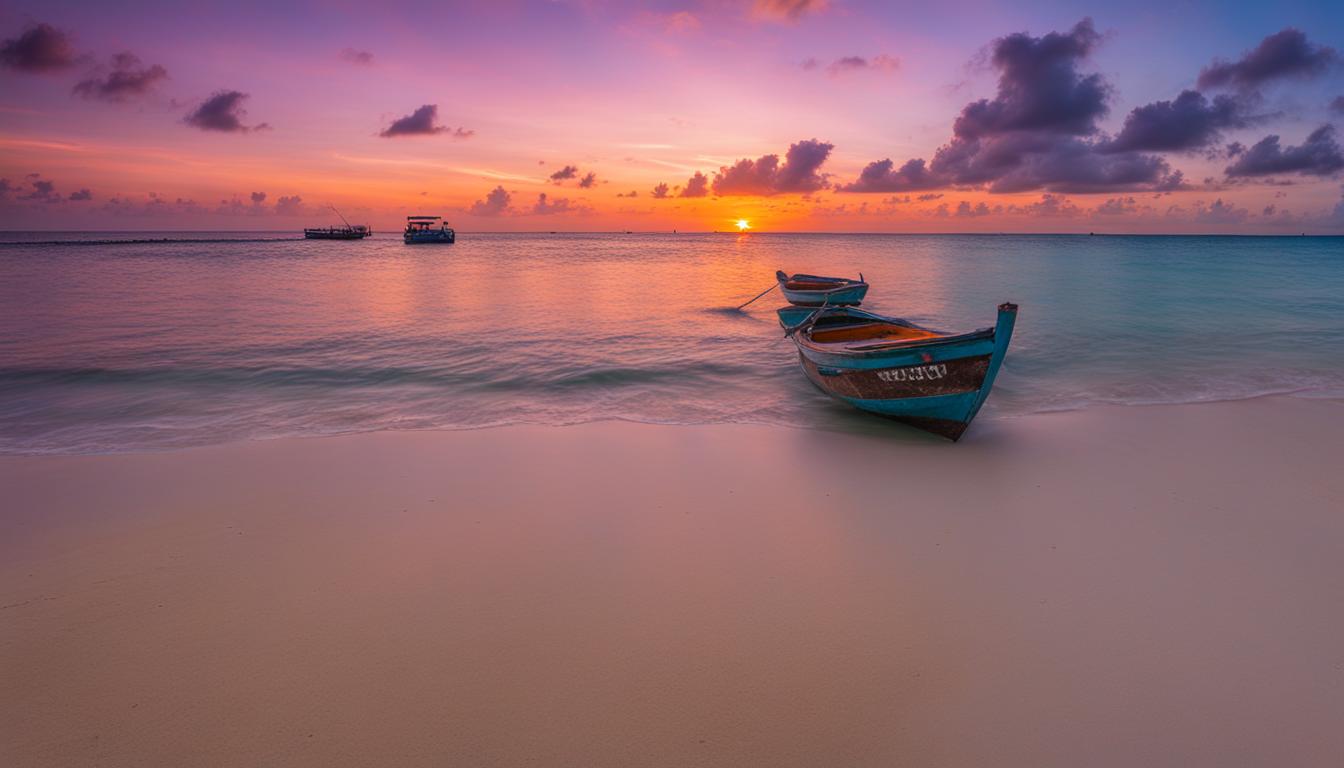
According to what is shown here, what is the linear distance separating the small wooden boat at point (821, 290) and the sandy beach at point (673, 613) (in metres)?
16.1

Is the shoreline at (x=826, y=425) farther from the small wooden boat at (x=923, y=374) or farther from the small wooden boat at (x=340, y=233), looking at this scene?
the small wooden boat at (x=340, y=233)

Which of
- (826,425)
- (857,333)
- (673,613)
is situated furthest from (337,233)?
(673,613)

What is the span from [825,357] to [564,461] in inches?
180

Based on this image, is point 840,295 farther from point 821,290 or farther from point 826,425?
point 826,425

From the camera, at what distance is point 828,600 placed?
15.1 feet

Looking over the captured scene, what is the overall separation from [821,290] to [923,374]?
53.1 feet

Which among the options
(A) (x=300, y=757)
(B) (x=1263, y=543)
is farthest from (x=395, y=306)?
(B) (x=1263, y=543)

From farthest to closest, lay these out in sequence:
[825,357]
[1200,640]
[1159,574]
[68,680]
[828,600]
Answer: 1. [825,357]
2. [1159,574]
3. [828,600]
4. [1200,640]
5. [68,680]

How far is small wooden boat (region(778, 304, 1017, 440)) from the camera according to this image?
7.81 meters

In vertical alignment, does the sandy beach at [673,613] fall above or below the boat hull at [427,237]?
below

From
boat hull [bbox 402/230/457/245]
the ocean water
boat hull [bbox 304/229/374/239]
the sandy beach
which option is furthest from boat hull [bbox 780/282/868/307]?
boat hull [bbox 304/229/374/239]

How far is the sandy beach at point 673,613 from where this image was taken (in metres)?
3.40

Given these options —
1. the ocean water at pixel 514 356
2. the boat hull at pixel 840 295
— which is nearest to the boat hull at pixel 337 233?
the ocean water at pixel 514 356

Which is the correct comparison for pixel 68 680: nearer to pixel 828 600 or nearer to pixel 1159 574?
pixel 828 600
